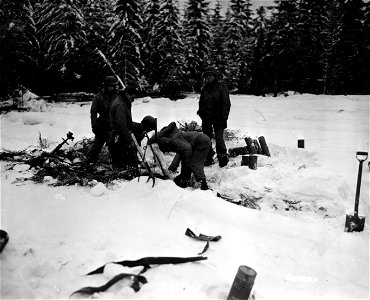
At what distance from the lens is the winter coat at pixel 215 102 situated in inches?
296

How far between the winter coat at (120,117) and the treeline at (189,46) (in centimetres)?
1796

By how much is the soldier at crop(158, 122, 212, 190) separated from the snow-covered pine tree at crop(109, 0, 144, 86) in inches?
801

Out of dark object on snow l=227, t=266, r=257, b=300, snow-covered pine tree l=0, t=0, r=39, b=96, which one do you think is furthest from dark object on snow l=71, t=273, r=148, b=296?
snow-covered pine tree l=0, t=0, r=39, b=96

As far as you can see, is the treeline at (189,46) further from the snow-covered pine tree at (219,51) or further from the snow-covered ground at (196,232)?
the snow-covered ground at (196,232)

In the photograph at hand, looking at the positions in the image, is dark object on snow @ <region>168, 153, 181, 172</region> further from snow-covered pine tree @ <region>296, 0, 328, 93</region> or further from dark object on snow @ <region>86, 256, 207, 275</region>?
snow-covered pine tree @ <region>296, 0, 328, 93</region>

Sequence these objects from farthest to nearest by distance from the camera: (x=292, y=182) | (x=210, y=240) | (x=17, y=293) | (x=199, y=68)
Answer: (x=199, y=68), (x=292, y=182), (x=210, y=240), (x=17, y=293)

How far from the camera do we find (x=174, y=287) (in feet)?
9.98

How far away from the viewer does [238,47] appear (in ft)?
125

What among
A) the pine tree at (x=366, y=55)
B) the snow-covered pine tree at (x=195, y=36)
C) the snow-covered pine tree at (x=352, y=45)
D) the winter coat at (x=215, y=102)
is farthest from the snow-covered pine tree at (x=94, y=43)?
the pine tree at (x=366, y=55)

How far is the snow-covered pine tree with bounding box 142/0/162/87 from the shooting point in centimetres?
2972

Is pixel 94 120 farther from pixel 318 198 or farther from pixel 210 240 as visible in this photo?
pixel 318 198

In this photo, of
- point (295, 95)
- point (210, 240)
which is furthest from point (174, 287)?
point (295, 95)

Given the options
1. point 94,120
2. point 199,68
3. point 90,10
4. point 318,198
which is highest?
point 90,10

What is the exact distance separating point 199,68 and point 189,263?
33594mm
